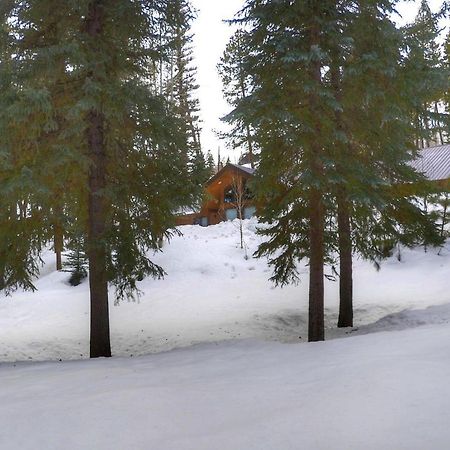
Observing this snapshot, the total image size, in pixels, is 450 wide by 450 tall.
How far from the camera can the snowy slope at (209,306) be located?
40.5 ft

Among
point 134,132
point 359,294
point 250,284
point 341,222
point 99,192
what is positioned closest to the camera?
point 99,192

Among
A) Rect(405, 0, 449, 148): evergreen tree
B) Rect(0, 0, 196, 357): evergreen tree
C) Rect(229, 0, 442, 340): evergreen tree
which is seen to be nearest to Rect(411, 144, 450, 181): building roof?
Rect(405, 0, 449, 148): evergreen tree

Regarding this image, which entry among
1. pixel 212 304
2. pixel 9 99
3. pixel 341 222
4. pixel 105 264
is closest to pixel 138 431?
pixel 105 264

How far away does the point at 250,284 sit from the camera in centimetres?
1870

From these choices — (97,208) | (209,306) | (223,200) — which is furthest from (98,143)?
(223,200)

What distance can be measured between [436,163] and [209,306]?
19315 mm

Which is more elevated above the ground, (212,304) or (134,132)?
(134,132)

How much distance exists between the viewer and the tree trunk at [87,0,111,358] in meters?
8.62

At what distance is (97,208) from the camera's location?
8.69m

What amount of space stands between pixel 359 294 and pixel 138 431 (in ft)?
45.5

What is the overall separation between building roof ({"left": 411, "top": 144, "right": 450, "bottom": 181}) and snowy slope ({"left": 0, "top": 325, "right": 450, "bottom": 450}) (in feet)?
70.9

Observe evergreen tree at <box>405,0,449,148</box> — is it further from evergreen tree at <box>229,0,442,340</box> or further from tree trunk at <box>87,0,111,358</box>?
tree trunk at <box>87,0,111,358</box>

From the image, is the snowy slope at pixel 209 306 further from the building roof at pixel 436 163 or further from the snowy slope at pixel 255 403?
the building roof at pixel 436 163

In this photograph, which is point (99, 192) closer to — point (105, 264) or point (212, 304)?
point (105, 264)
